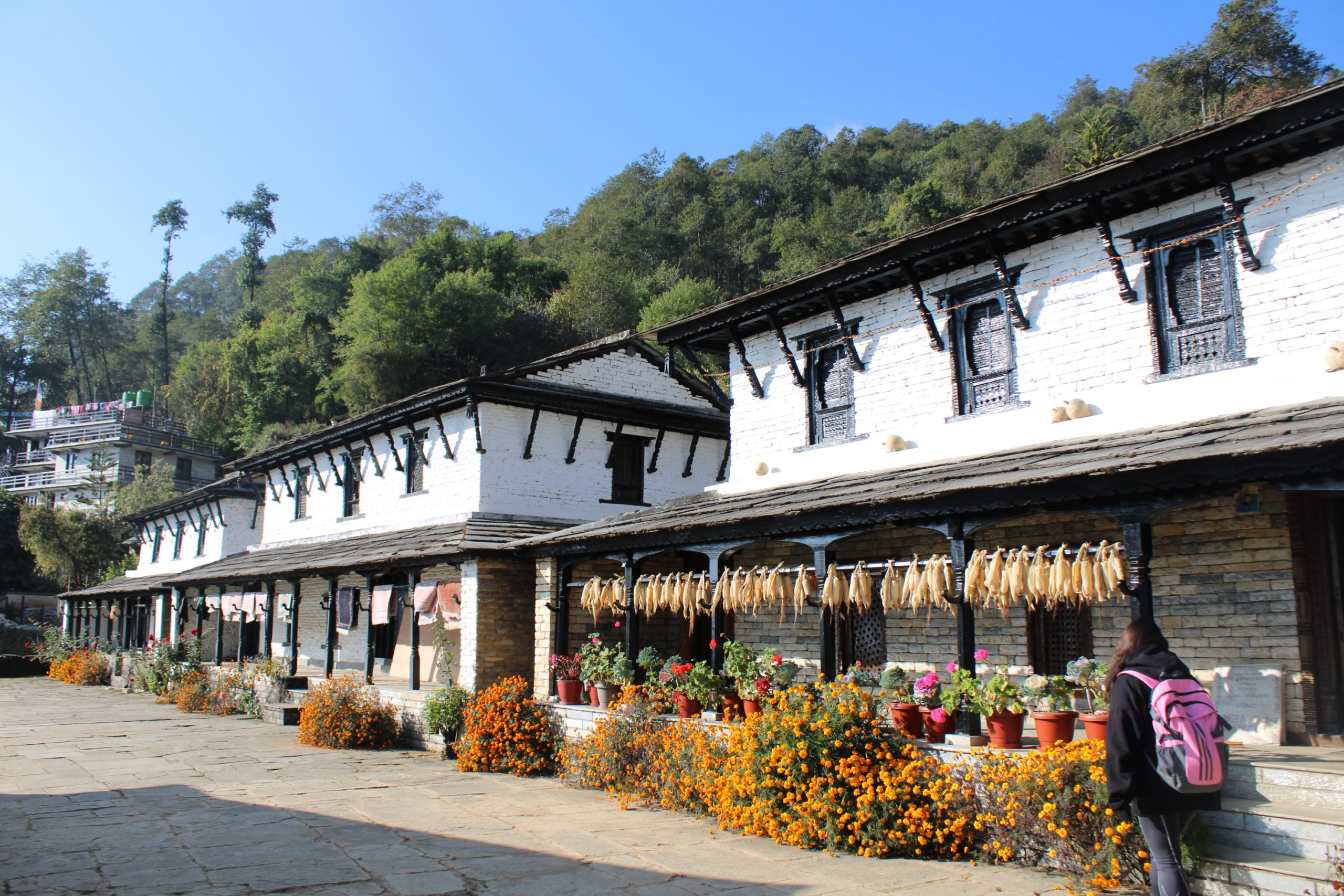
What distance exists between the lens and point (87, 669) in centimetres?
3198

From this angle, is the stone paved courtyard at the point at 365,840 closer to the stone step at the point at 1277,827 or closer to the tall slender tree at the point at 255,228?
the stone step at the point at 1277,827

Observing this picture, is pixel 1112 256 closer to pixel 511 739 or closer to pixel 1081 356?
pixel 1081 356

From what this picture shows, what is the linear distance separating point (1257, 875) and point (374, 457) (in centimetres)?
1985

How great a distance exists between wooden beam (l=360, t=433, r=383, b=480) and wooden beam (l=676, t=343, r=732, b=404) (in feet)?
25.7

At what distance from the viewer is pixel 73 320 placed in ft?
293

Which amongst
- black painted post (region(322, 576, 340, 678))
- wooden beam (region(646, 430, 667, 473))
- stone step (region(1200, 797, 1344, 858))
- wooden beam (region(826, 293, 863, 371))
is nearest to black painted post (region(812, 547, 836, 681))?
wooden beam (region(826, 293, 863, 371))

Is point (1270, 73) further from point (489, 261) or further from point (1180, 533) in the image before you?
point (1180, 533)

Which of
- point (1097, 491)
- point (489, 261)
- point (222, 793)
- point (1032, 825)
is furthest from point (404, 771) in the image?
point (489, 261)

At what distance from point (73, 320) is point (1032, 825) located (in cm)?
10392

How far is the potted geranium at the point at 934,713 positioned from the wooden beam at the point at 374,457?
1645cm

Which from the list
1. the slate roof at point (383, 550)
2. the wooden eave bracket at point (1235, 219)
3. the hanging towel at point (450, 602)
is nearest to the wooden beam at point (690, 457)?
the slate roof at point (383, 550)

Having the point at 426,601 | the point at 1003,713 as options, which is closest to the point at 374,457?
the point at 426,601

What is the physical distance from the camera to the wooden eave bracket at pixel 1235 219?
8961 mm

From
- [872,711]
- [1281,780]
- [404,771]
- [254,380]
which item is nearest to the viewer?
[1281,780]
